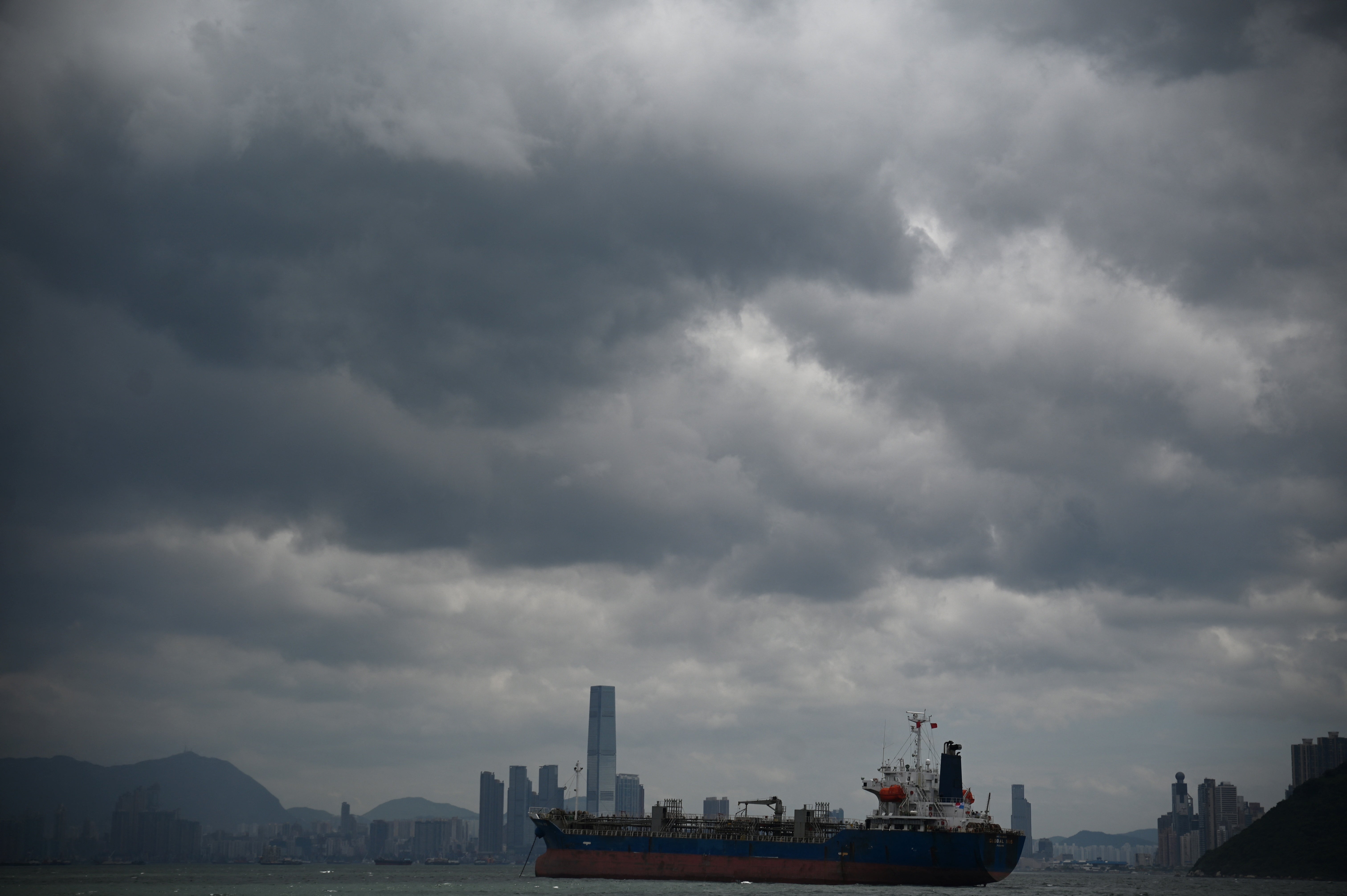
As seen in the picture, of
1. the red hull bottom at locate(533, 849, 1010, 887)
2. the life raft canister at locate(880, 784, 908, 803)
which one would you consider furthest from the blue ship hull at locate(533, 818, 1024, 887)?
the life raft canister at locate(880, 784, 908, 803)

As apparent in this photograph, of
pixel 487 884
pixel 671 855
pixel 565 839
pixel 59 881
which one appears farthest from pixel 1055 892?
pixel 59 881

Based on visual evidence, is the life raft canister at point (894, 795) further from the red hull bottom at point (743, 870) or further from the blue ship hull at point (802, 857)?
the red hull bottom at point (743, 870)

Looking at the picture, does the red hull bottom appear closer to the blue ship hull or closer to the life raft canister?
the blue ship hull

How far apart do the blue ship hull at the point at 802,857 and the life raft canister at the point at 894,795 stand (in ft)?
13.9

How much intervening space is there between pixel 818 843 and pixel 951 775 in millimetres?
16089

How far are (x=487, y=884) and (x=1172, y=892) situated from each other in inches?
3820

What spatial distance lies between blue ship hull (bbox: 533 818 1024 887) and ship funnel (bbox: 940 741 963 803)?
578 cm

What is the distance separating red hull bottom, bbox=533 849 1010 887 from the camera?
111 m

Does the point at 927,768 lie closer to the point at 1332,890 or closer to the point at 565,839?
the point at 565,839

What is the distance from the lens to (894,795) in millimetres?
116938

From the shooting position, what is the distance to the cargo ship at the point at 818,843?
366 ft

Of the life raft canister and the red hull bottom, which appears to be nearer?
the red hull bottom

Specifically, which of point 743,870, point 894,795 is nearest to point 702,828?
point 743,870

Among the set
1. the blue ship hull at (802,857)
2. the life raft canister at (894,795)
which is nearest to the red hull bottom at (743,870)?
the blue ship hull at (802,857)
